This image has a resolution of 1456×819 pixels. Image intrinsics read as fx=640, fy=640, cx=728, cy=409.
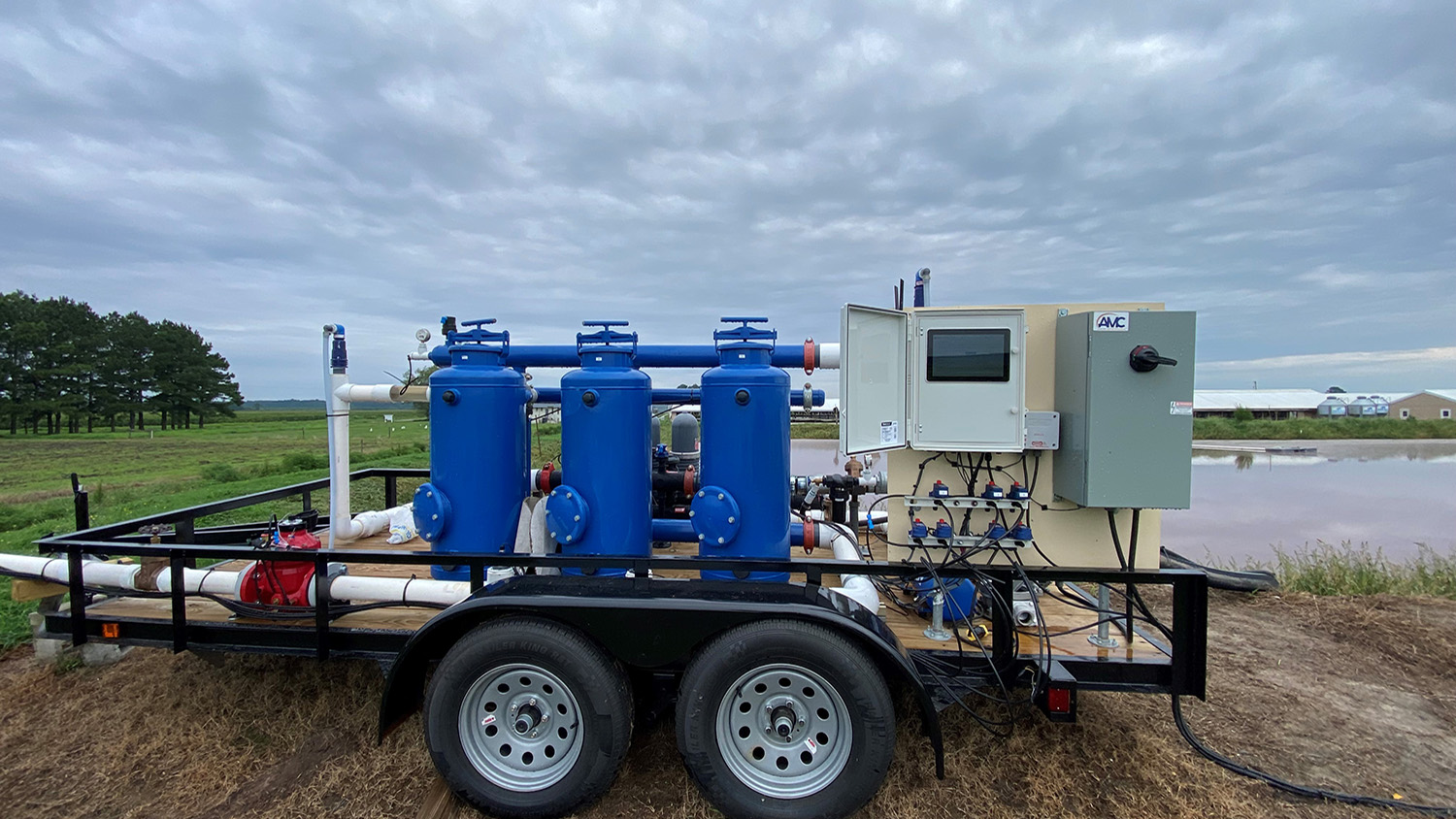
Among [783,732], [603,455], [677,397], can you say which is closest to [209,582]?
[603,455]

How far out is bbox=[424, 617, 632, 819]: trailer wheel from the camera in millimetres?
2828

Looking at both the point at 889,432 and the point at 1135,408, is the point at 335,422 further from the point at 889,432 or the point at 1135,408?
the point at 1135,408

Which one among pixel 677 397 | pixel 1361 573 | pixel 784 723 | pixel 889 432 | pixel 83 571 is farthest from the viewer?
pixel 1361 573

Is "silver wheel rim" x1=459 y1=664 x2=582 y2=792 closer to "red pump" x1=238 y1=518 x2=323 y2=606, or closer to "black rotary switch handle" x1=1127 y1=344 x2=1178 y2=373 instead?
"red pump" x1=238 y1=518 x2=323 y2=606

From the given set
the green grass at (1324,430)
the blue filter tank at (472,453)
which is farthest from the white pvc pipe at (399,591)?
the green grass at (1324,430)

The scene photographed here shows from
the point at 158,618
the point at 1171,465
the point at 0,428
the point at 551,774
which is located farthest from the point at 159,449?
the point at 1171,465

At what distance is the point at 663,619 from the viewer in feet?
9.36

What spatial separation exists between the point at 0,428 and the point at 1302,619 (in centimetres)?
6827

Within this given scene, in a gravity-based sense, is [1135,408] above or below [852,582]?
above

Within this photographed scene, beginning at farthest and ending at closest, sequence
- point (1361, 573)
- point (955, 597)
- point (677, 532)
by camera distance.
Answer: point (1361, 573) < point (677, 532) < point (955, 597)

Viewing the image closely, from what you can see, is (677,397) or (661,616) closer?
(661,616)

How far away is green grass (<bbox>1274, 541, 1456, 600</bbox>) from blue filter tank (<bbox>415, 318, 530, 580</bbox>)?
317 inches

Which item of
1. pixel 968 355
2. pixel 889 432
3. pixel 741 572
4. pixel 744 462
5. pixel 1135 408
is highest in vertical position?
pixel 968 355

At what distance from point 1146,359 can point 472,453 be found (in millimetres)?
3587
